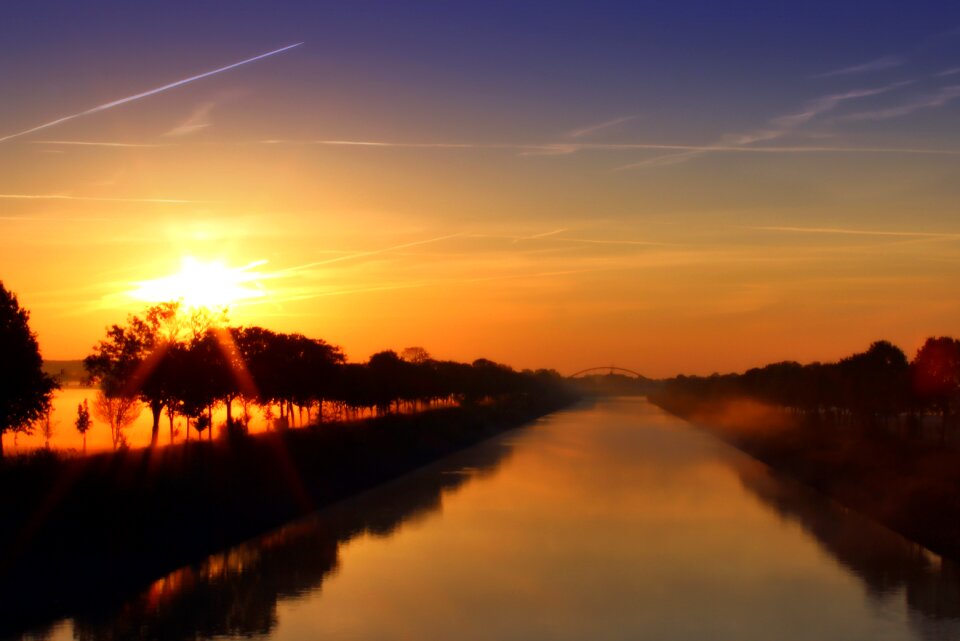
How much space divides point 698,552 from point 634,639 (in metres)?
11.9

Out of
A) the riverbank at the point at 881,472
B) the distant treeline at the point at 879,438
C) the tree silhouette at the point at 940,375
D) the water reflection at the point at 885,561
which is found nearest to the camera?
the water reflection at the point at 885,561

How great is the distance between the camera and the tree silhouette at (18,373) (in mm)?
35875

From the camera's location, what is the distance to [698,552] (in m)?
33.6

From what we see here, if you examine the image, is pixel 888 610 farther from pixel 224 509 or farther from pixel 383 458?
pixel 383 458

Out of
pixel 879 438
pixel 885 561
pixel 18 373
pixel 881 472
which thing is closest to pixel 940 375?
pixel 879 438

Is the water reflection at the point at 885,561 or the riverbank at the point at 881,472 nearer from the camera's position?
the water reflection at the point at 885,561

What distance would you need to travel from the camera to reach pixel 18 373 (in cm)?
3653

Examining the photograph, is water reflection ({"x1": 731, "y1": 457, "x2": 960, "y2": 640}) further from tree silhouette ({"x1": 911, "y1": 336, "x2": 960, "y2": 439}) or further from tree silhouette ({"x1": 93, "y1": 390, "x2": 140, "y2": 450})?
tree silhouette ({"x1": 93, "y1": 390, "x2": 140, "y2": 450})

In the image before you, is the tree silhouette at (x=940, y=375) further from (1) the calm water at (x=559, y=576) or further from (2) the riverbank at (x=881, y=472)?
(1) the calm water at (x=559, y=576)

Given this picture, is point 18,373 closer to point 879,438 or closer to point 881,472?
point 881,472

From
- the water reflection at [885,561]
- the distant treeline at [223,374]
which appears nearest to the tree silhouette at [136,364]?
the distant treeline at [223,374]

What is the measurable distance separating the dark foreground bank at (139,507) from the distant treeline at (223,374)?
4347mm

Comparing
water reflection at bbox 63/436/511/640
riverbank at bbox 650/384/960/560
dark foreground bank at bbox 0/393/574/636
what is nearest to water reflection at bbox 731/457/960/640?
riverbank at bbox 650/384/960/560

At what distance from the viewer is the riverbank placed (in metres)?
34.6
